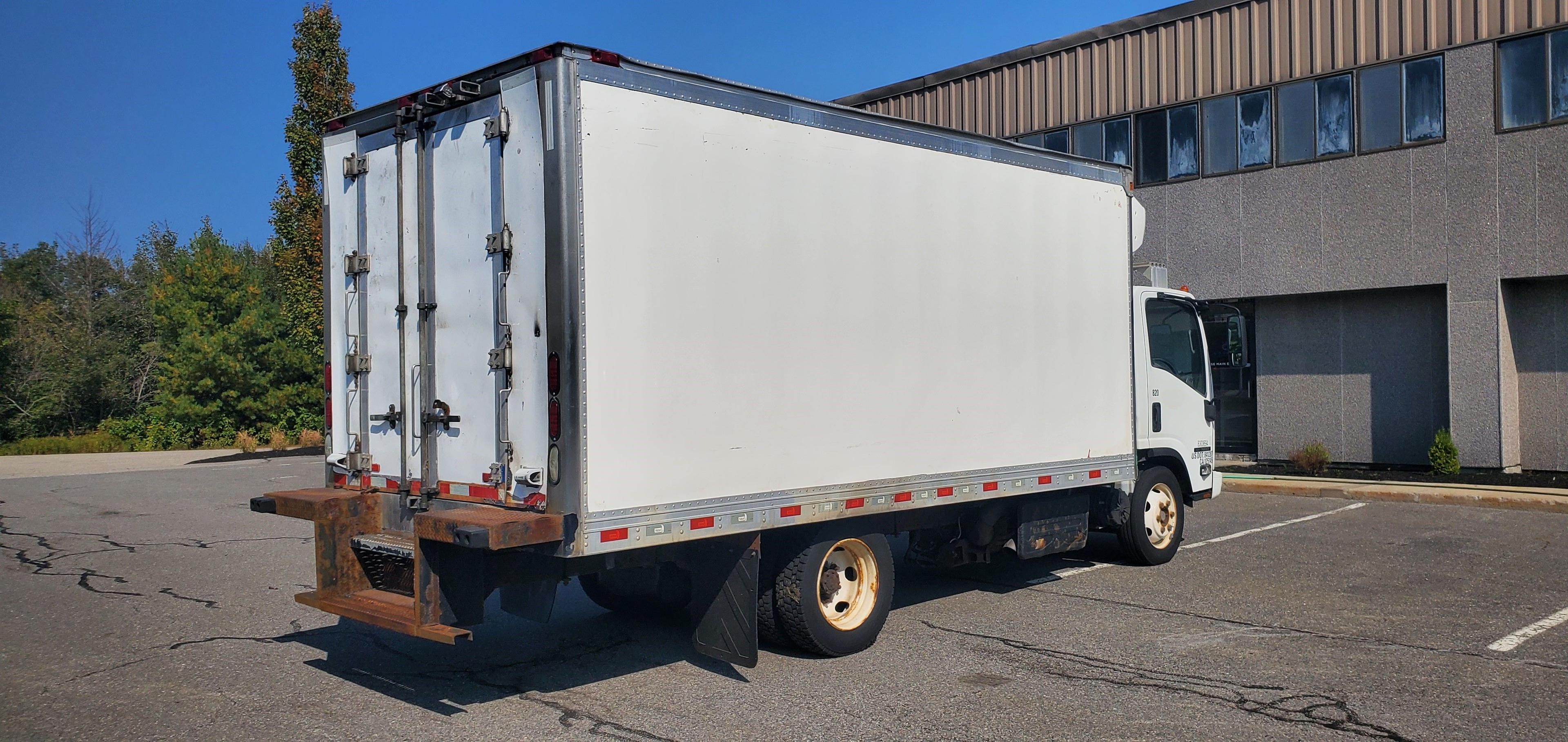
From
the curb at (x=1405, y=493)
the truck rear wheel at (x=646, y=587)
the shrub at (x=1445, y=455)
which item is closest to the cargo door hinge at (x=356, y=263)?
the truck rear wheel at (x=646, y=587)

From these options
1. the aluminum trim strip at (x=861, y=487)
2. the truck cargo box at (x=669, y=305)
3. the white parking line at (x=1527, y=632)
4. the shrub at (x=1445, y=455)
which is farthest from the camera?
the shrub at (x=1445, y=455)

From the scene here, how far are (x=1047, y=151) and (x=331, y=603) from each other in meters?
5.79

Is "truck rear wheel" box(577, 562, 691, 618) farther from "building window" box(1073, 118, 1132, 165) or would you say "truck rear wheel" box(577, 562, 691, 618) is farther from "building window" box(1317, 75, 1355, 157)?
"building window" box(1073, 118, 1132, 165)

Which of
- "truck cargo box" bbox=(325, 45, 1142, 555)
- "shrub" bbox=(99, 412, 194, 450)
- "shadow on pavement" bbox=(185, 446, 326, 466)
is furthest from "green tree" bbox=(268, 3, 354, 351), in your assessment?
"truck cargo box" bbox=(325, 45, 1142, 555)

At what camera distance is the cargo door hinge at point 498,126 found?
569 centimetres

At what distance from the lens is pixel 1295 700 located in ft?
19.3

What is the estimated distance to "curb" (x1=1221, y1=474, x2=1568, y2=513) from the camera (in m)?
13.1

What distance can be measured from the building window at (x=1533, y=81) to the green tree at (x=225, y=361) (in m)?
28.1

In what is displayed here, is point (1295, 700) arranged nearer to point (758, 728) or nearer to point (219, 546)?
point (758, 728)

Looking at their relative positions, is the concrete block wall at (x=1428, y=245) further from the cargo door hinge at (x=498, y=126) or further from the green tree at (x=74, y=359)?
the green tree at (x=74, y=359)

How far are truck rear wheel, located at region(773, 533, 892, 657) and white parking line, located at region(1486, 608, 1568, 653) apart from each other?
3785mm

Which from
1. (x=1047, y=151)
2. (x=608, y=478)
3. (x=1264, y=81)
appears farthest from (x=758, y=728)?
(x=1264, y=81)

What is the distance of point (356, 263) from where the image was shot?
6.73 meters

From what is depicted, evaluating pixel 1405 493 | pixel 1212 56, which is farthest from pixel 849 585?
pixel 1212 56
